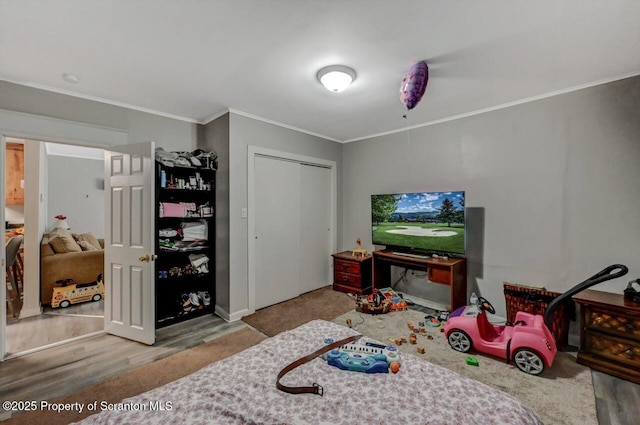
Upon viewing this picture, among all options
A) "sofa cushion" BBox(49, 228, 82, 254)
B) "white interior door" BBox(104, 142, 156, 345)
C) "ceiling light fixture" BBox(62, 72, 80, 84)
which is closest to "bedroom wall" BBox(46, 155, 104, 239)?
"sofa cushion" BBox(49, 228, 82, 254)

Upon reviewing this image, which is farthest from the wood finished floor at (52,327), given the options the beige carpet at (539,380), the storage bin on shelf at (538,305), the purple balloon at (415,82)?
the storage bin on shelf at (538,305)

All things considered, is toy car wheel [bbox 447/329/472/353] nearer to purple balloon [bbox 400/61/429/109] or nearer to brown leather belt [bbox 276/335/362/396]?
brown leather belt [bbox 276/335/362/396]

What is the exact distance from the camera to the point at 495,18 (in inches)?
64.0

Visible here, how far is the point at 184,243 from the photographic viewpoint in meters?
3.25

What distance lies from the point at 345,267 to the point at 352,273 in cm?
15

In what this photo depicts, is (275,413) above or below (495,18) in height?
below

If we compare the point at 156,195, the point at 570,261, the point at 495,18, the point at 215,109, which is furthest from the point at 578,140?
the point at 156,195

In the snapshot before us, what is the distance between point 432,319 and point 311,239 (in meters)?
2.04

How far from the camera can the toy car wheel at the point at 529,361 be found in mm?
2098

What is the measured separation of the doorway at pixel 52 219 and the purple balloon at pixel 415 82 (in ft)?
12.8

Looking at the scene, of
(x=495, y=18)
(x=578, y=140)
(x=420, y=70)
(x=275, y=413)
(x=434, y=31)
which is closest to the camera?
(x=275, y=413)

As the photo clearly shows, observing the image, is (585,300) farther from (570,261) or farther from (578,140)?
(578,140)

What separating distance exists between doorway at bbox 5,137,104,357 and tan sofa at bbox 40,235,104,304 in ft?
0.42

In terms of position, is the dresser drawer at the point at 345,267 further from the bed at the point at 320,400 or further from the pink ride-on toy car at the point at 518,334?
the bed at the point at 320,400
